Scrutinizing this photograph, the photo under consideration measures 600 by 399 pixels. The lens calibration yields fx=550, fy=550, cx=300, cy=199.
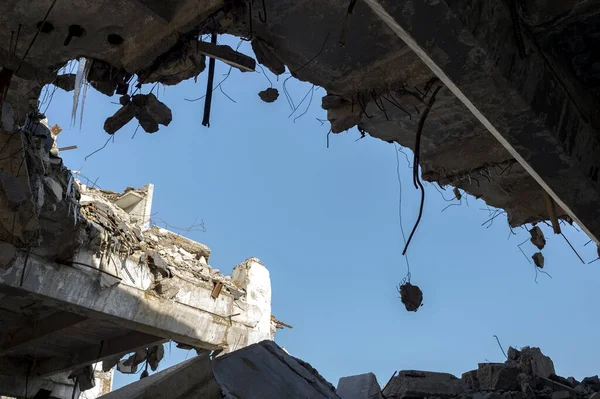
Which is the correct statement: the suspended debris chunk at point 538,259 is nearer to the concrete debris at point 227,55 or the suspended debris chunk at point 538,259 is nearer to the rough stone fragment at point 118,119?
the concrete debris at point 227,55

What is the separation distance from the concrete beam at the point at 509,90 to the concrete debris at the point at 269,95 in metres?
1.49

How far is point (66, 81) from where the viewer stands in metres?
4.91

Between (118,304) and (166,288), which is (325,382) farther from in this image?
(166,288)

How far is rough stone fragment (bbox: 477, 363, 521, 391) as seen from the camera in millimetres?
6219

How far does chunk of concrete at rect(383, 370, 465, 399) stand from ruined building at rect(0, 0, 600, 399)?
6.1 inches

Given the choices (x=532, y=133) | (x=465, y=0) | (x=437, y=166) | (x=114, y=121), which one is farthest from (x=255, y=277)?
(x=465, y=0)

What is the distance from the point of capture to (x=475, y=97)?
3.22 m

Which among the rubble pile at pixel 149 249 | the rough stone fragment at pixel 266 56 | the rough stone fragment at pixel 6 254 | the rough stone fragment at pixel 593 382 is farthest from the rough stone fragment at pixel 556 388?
the rough stone fragment at pixel 6 254

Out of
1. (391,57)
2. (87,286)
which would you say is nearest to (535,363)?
(391,57)

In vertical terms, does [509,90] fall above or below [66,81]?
below

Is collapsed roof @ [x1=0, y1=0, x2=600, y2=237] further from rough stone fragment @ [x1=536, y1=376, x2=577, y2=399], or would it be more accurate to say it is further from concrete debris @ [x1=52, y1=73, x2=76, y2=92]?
rough stone fragment @ [x1=536, y1=376, x2=577, y2=399]

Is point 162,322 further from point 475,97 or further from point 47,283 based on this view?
point 475,97

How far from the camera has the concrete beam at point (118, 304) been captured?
7461 millimetres

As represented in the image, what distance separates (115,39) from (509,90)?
2859mm
